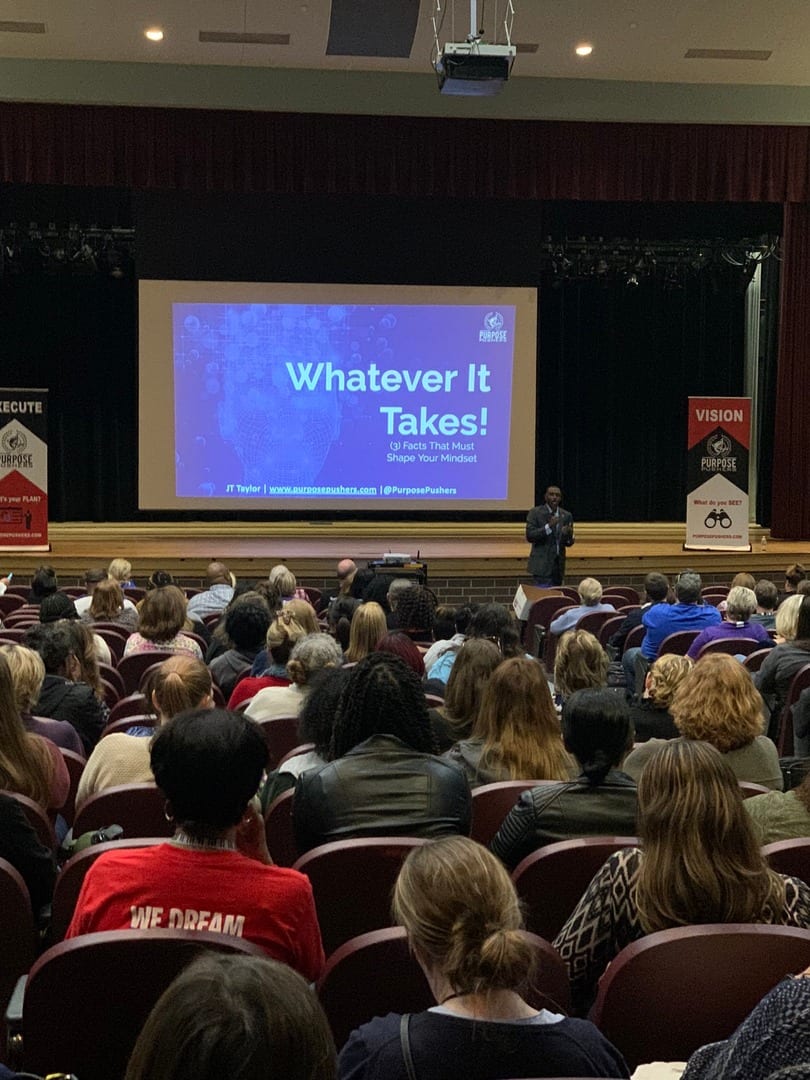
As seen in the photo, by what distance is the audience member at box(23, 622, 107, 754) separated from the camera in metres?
4.54

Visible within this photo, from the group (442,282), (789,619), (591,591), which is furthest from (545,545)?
(789,619)

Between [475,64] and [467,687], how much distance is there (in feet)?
16.5

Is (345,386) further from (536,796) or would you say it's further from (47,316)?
(536,796)

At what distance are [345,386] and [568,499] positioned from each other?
12.1 ft

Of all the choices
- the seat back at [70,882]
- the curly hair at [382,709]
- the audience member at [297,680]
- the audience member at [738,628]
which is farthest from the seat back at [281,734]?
the audience member at [738,628]

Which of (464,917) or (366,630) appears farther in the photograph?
(366,630)

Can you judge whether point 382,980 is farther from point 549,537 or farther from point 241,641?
point 549,537

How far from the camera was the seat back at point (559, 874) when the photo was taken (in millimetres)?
2689

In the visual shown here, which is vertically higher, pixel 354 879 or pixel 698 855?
pixel 698 855

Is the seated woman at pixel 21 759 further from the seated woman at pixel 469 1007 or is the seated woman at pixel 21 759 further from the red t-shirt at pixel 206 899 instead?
the seated woman at pixel 469 1007

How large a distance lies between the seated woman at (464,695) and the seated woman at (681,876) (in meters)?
1.90

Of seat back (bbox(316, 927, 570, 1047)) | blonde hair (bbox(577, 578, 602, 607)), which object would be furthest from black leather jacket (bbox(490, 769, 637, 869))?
blonde hair (bbox(577, 578, 602, 607))

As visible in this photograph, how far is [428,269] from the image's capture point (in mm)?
13805

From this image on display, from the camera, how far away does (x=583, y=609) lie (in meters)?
8.16
